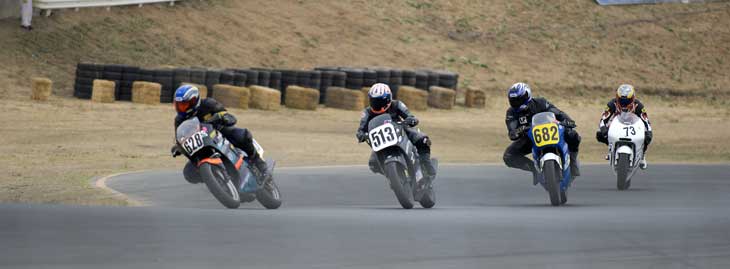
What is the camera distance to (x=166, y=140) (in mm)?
25844

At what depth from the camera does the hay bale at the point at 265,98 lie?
3294 centimetres

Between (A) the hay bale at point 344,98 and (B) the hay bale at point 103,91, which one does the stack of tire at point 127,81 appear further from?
(A) the hay bale at point 344,98

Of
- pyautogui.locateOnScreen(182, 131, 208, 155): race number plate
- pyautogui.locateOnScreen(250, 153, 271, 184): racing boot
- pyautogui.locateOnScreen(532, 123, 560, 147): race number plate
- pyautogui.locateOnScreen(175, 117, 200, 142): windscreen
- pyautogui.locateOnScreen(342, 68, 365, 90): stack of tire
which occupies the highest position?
pyautogui.locateOnScreen(532, 123, 560, 147): race number plate

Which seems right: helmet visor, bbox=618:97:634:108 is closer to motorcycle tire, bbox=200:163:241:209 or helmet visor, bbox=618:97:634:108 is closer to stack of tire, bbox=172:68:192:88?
motorcycle tire, bbox=200:163:241:209

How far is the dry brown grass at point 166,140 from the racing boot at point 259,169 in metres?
1.69

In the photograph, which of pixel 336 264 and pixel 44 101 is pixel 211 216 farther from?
pixel 44 101

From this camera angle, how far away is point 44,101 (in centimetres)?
3164

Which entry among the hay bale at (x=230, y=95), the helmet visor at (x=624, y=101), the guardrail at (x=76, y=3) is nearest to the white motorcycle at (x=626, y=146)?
the helmet visor at (x=624, y=101)

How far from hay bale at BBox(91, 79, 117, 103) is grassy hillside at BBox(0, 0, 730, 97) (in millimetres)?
2137

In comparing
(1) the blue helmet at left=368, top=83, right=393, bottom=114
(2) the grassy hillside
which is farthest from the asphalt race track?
(2) the grassy hillside

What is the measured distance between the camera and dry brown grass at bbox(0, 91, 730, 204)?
18.8m

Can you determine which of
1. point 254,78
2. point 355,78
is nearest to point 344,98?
point 355,78

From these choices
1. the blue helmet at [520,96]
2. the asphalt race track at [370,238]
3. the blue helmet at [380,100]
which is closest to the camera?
the asphalt race track at [370,238]

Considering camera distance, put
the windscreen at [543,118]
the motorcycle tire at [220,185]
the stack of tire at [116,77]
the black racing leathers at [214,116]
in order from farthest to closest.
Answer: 1. the stack of tire at [116,77]
2. the windscreen at [543,118]
3. the black racing leathers at [214,116]
4. the motorcycle tire at [220,185]
